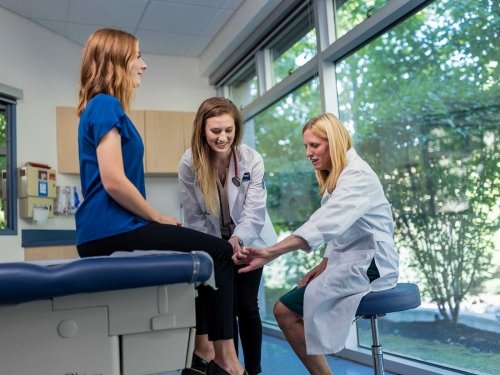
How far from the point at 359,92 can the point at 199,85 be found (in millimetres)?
2430

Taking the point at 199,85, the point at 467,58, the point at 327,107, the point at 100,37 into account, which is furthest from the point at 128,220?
the point at 199,85

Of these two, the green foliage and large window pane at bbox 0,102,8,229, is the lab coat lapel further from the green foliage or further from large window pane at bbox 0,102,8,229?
large window pane at bbox 0,102,8,229

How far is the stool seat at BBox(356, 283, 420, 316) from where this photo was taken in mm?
1558

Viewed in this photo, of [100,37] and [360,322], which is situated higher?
[100,37]

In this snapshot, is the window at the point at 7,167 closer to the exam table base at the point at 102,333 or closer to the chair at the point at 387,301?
the exam table base at the point at 102,333

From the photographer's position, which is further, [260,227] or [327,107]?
[327,107]

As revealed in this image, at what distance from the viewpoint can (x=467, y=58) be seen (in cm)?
223

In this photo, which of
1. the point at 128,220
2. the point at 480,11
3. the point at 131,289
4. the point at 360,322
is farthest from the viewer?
the point at 360,322

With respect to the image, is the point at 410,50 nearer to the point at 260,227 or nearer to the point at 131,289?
the point at 260,227

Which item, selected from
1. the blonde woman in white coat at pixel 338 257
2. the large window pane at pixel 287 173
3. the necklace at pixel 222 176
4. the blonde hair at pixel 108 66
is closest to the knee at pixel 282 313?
the blonde woman in white coat at pixel 338 257

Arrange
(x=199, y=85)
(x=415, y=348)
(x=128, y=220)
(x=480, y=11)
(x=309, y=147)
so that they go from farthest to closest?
(x=199, y=85) → (x=415, y=348) → (x=480, y=11) → (x=309, y=147) → (x=128, y=220)

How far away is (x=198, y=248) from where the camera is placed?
1320mm

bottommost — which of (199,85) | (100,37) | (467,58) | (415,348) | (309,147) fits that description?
(415,348)

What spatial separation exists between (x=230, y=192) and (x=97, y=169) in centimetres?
73
